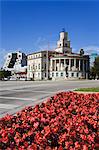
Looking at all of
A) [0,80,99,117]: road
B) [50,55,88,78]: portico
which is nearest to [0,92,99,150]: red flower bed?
[0,80,99,117]: road

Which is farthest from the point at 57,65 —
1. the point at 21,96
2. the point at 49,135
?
the point at 49,135

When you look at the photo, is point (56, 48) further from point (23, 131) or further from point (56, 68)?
point (23, 131)

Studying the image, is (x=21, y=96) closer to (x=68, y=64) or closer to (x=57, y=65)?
(x=57, y=65)

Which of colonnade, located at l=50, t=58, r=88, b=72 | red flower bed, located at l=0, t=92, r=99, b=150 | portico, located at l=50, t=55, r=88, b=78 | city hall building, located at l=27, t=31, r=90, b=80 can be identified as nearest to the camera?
red flower bed, located at l=0, t=92, r=99, b=150

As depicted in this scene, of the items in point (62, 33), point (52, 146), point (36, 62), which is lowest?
point (52, 146)

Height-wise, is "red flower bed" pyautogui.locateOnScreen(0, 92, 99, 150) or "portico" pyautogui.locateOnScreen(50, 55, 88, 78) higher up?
"portico" pyautogui.locateOnScreen(50, 55, 88, 78)

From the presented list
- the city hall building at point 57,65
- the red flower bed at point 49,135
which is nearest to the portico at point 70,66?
the city hall building at point 57,65

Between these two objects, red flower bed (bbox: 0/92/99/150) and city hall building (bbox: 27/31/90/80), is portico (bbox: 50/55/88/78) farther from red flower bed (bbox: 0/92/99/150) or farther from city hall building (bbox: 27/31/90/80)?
red flower bed (bbox: 0/92/99/150)

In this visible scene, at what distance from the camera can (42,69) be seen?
451 ft

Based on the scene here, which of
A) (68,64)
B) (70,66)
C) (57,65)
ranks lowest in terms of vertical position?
(70,66)

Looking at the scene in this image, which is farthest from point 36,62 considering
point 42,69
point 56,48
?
point 56,48

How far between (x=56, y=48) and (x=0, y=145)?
517 feet

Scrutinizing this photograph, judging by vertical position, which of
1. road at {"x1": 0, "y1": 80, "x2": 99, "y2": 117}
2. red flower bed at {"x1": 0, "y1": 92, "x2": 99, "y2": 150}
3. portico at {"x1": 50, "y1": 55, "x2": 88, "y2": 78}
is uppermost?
portico at {"x1": 50, "y1": 55, "x2": 88, "y2": 78}

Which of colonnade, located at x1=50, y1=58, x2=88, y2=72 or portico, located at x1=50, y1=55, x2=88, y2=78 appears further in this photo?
colonnade, located at x1=50, y1=58, x2=88, y2=72
